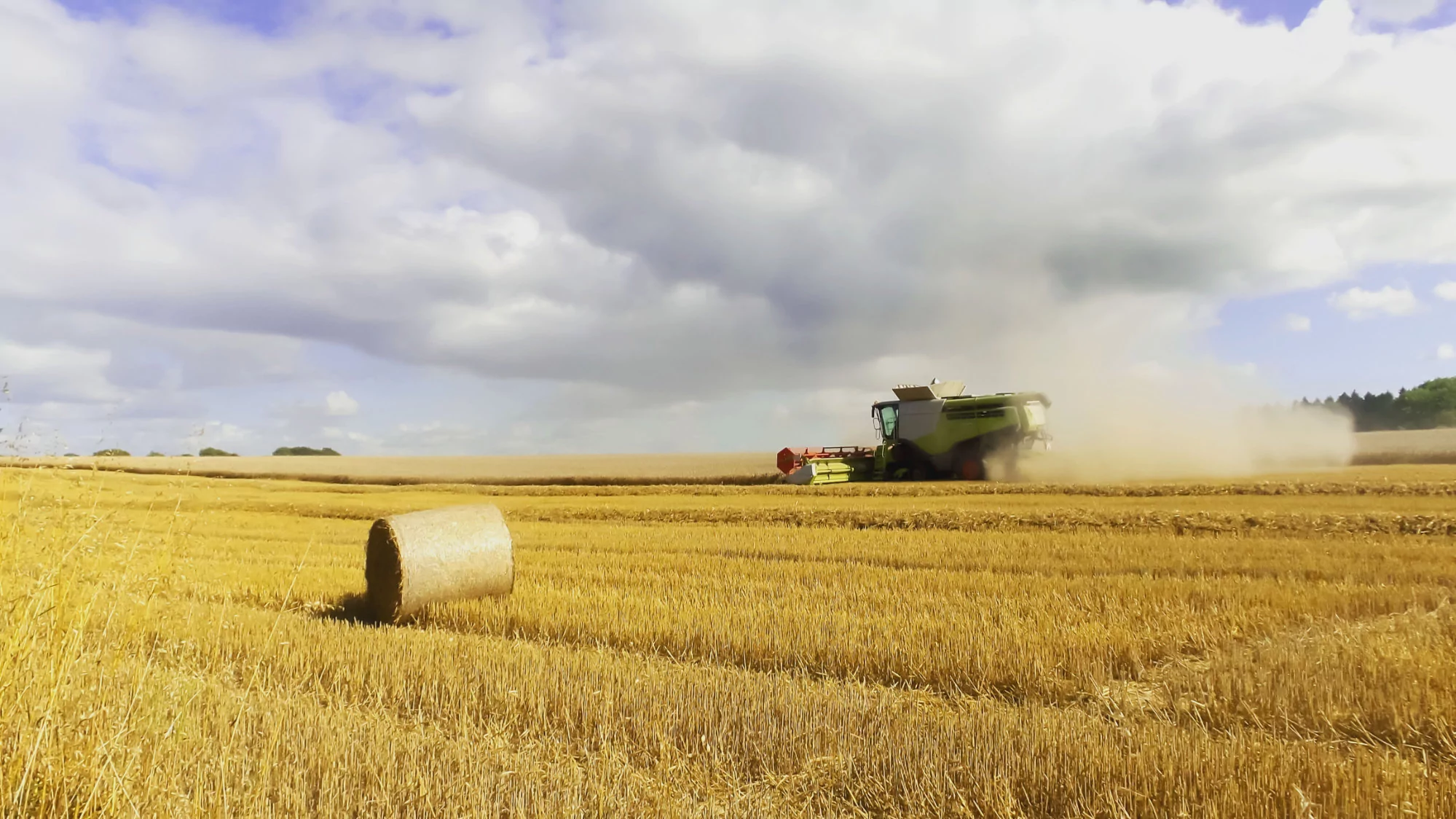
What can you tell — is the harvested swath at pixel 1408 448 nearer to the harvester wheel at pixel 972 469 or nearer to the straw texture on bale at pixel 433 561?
the harvester wheel at pixel 972 469

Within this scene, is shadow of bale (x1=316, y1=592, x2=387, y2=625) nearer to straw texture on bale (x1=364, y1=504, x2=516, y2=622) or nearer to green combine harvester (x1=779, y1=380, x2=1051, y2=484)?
straw texture on bale (x1=364, y1=504, x2=516, y2=622)

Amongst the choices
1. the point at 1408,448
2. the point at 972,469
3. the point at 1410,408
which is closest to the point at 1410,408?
the point at 1410,408

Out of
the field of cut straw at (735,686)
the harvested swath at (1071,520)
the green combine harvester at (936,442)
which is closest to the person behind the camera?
the field of cut straw at (735,686)

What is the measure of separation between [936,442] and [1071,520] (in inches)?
458

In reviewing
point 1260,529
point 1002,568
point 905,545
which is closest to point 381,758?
point 1002,568

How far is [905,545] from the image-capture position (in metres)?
11.8

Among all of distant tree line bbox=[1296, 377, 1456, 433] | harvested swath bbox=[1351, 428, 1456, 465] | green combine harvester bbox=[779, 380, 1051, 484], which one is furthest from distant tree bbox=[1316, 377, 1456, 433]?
green combine harvester bbox=[779, 380, 1051, 484]

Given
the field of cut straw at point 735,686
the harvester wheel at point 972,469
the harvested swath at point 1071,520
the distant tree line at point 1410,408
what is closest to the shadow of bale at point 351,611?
the field of cut straw at point 735,686

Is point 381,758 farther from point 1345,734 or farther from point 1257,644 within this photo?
point 1257,644

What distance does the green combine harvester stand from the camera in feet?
80.6

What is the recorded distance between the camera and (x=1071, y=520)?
13.9 meters

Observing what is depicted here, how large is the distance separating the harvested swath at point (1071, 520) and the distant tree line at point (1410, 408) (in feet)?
187

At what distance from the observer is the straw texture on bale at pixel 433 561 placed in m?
8.09

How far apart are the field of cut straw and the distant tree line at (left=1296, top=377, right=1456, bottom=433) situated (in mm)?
65064
